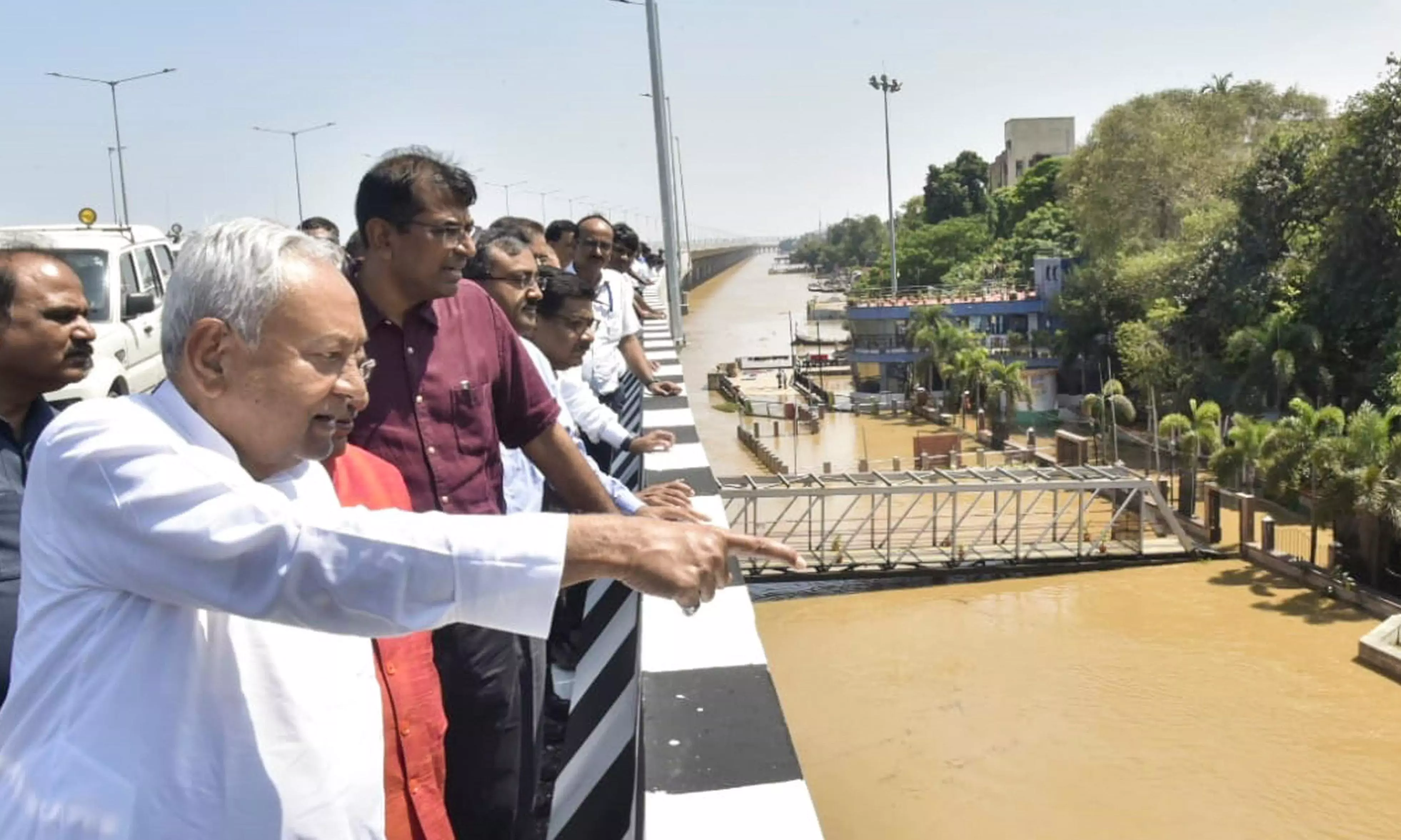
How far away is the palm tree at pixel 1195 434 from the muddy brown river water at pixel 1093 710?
278cm

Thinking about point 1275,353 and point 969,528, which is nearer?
point 969,528

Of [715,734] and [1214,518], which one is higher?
[715,734]

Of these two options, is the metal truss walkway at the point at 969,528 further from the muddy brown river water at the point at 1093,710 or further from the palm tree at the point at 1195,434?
the palm tree at the point at 1195,434

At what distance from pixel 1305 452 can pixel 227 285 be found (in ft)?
70.5

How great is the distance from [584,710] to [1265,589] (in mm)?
20029

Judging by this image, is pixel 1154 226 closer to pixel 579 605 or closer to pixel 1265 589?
pixel 1265 589

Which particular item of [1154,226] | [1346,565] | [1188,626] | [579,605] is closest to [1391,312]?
[1346,565]

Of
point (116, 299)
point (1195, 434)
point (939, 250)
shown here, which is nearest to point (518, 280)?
point (116, 299)

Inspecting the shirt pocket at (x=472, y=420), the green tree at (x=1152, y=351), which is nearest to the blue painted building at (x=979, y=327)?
the green tree at (x=1152, y=351)

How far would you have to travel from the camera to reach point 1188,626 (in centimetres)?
1873

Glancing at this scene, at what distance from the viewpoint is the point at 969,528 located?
23.5m

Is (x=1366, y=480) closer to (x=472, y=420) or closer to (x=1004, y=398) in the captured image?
(x=1004, y=398)

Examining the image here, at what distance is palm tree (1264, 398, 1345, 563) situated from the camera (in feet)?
61.5

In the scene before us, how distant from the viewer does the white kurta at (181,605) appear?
1.09 metres
